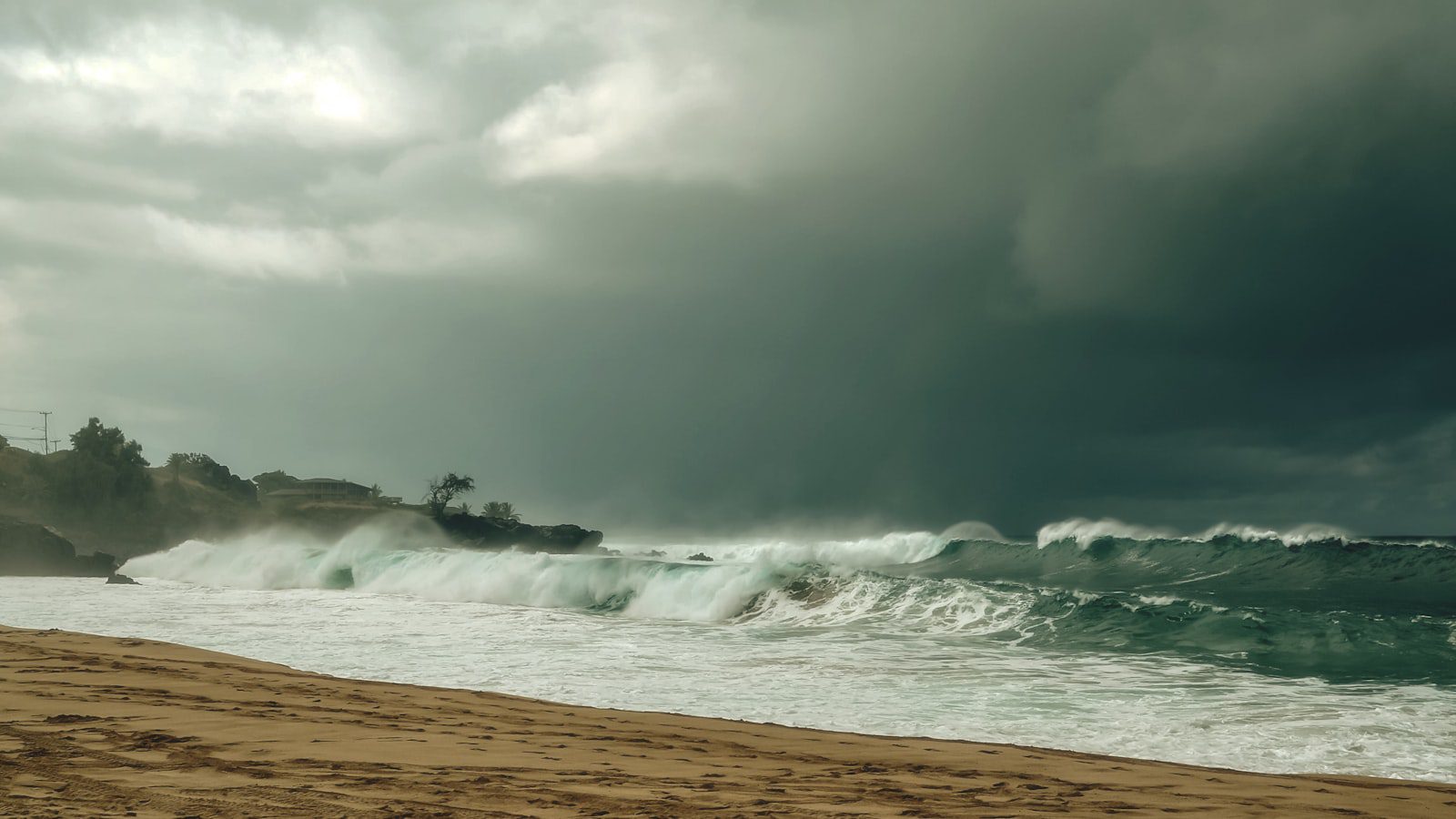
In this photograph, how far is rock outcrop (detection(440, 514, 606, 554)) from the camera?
85.9 m

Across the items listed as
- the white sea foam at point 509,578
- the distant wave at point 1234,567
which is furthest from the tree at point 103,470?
the distant wave at point 1234,567

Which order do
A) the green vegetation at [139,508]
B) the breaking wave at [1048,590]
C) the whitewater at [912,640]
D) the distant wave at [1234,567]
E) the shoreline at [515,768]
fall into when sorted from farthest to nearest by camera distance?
the green vegetation at [139,508], the distant wave at [1234,567], the breaking wave at [1048,590], the whitewater at [912,640], the shoreline at [515,768]

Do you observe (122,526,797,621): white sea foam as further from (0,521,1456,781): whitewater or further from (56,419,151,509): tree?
(56,419,151,509): tree

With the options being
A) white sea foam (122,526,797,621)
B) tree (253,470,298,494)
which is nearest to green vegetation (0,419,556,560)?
tree (253,470,298,494)

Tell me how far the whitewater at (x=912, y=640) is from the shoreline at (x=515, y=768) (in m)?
1.09

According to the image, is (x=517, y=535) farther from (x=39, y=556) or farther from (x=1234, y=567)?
(x=1234, y=567)

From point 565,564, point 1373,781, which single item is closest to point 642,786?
point 1373,781

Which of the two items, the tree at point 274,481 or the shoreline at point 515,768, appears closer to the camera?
the shoreline at point 515,768

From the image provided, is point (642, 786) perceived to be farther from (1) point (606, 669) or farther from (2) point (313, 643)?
(2) point (313, 643)

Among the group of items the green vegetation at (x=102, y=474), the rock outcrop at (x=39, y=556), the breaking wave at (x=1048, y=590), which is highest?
the green vegetation at (x=102, y=474)

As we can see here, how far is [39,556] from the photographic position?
49281 millimetres

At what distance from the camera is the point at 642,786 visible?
550 cm

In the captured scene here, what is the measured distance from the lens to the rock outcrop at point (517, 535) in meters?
85.9

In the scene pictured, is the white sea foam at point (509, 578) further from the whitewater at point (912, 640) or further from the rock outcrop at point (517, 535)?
the rock outcrop at point (517, 535)
